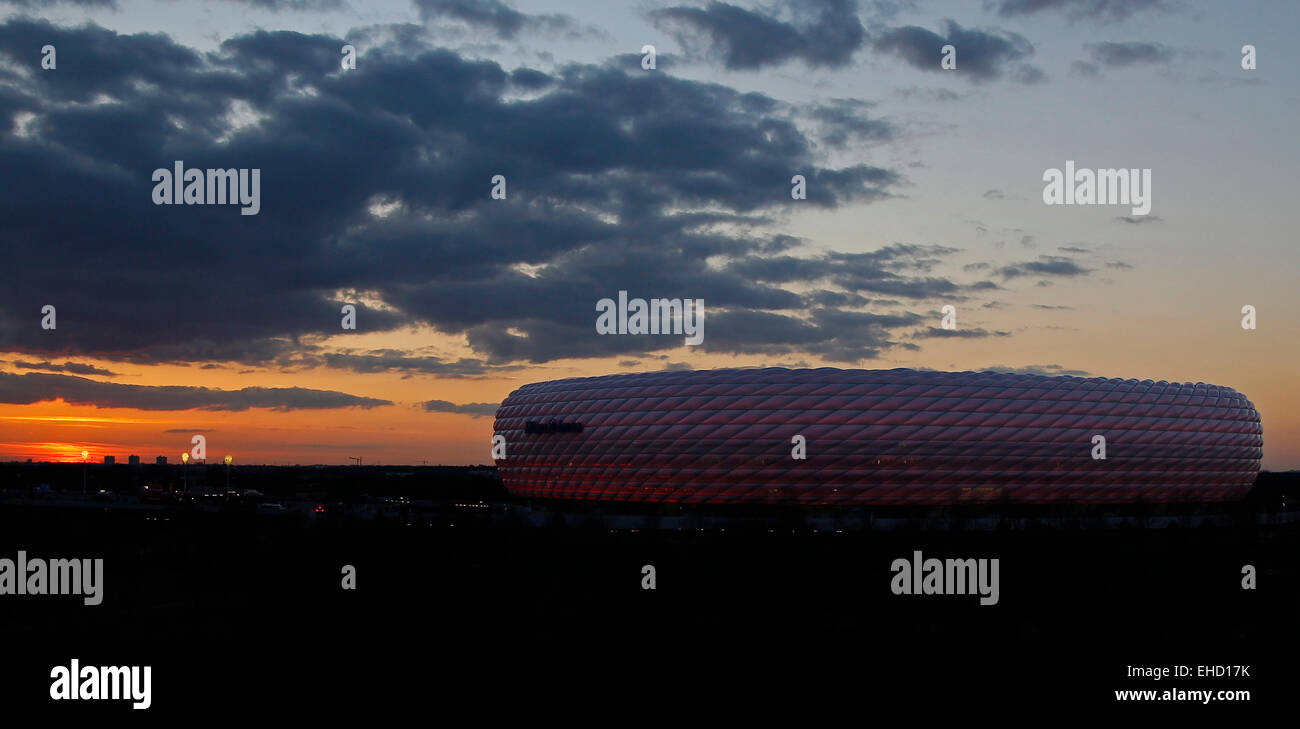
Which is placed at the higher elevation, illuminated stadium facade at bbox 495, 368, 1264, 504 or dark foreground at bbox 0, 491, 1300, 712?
illuminated stadium facade at bbox 495, 368, 1264, 504

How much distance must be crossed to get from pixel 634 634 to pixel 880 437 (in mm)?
42836

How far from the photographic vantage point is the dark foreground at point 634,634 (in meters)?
16.6

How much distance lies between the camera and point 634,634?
21.7 m

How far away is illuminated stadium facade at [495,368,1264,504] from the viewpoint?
6238 centimetres

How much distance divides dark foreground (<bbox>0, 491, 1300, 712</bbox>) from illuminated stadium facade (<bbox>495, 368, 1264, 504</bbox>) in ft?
78.5

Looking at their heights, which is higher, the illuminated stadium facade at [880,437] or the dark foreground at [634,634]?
the illuminated stadium facade at [880,437]

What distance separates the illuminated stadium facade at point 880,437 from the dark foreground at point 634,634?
942 inches

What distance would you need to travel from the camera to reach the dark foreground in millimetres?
16578

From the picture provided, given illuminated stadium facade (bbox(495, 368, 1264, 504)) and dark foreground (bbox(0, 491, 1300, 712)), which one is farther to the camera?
illuminated stadium facade (bbox(495, 368, 1264, 504))

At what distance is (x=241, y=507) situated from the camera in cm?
6291

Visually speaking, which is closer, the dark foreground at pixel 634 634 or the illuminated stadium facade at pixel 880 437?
the dark foreground at pixel 634 634
